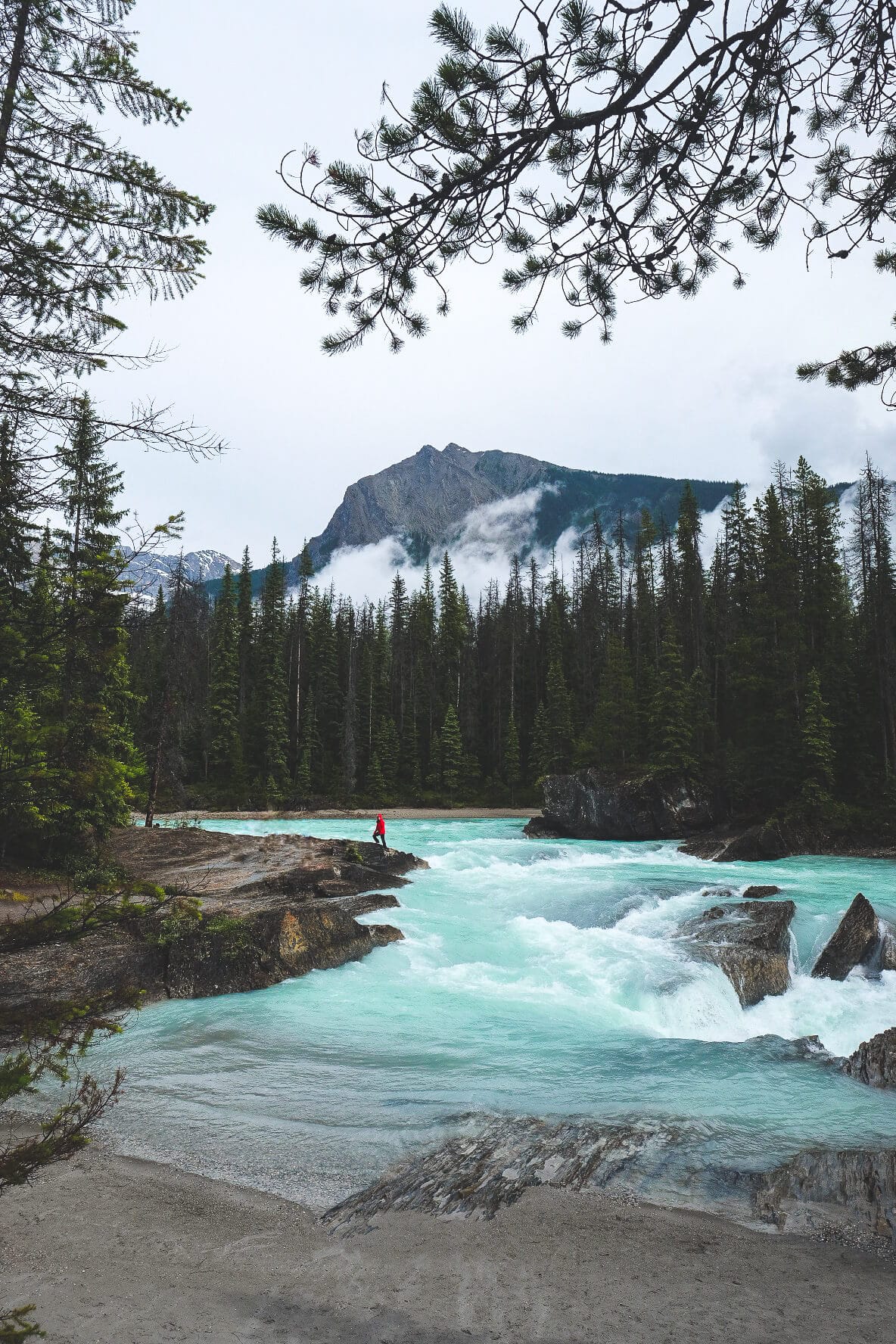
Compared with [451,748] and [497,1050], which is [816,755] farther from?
[451,748]

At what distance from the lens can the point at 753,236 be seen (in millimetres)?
4570

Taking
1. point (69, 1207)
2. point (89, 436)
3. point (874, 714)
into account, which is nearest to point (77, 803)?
point (69, 1207)

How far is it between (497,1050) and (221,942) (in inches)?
196

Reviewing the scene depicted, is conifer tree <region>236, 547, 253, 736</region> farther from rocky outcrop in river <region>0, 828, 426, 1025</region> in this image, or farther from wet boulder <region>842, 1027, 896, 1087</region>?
wet boulder <region>842, 1027, 896, 1087</region>

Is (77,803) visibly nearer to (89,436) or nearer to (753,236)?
(89,436)

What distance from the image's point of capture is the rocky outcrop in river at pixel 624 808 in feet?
116

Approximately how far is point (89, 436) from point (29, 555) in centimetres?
91

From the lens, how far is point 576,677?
6425cm

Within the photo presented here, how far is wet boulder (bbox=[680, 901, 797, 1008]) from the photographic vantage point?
11156 mm

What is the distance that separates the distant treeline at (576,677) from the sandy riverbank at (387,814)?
2.30 meters

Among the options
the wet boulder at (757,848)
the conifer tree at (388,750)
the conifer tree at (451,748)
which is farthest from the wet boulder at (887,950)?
the conifer tree at (388,750)

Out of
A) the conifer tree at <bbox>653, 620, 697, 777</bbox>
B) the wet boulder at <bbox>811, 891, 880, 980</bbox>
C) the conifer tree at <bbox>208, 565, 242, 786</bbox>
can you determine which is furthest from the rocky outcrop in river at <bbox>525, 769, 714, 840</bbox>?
the conifer tree at <bbox>208, 565, 242, 786</bbox>

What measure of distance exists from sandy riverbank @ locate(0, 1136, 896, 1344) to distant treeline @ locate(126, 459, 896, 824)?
51.6 ft

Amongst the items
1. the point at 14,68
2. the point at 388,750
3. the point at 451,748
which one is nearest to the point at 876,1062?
the point at 14,68
